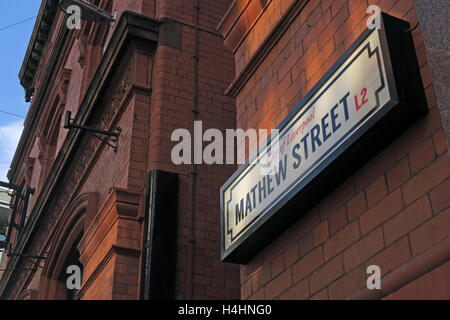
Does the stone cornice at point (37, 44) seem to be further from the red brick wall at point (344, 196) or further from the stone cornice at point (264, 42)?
the red brick wall at point (344, 196)

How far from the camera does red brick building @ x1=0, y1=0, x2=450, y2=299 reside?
3.39 m

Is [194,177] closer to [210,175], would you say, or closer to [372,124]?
[210,175]

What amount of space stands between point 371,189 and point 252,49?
253cm

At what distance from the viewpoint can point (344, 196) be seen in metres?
4.02

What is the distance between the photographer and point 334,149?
12.8ft

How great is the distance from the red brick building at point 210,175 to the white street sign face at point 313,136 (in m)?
0.22

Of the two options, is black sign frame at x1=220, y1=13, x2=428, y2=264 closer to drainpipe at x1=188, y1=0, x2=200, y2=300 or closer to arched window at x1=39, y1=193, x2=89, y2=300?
drainpipe at x1=188, y1=0, x2=200, y2=300

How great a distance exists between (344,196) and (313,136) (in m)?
0.47

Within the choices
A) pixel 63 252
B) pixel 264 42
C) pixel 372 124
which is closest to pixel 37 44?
pixel 63 252

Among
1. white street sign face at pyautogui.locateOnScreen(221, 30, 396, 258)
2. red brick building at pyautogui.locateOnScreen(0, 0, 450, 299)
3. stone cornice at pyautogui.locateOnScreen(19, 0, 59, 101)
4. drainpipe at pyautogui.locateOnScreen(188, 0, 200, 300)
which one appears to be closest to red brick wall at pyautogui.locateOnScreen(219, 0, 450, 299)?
red brick building at pyautogui.locateOnScreen(0, 0, 450, 299)

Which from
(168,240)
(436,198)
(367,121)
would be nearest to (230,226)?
(367,121)

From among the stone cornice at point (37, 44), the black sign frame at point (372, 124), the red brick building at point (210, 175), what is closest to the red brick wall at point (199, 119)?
the red brick building at point (210, 175)
